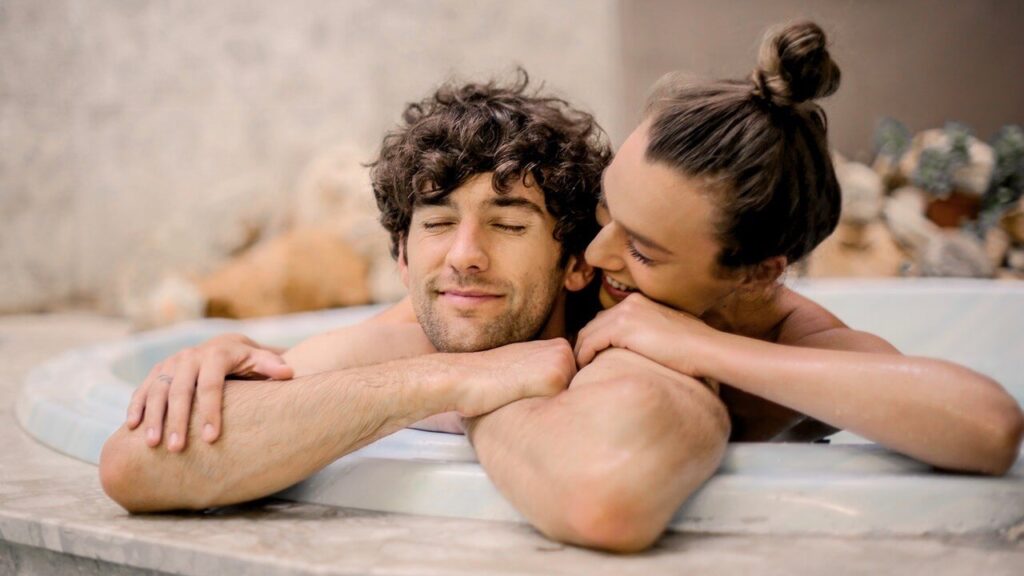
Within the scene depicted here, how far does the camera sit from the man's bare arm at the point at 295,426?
52.2 inches

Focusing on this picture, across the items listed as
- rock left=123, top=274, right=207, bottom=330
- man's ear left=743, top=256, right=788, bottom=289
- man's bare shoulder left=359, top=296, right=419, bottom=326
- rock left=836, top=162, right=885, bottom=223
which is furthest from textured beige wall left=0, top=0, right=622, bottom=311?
man's ear left=743, top=256, right=788, bottom=289

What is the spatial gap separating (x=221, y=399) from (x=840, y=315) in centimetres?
198

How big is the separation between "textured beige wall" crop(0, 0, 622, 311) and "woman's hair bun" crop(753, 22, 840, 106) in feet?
11.9

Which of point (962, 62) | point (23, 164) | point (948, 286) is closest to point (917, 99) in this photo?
point (962, 62)

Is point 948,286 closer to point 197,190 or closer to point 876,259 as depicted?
point 876,259

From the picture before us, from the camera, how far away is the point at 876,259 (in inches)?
177

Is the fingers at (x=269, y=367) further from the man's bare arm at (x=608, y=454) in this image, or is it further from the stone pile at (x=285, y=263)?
the stone pile at (x=285, y=263)

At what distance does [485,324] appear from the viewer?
160 centimetres

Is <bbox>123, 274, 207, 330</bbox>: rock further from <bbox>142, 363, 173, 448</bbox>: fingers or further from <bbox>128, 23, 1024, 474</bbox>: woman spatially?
<bbox>142, 363, 173, 448</bbox>: fingers

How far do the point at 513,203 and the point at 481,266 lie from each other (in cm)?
14

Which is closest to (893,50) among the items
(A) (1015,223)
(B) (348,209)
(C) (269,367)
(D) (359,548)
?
(A) (1015,223)

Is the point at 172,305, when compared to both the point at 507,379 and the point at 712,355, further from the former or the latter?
the point at 712,355

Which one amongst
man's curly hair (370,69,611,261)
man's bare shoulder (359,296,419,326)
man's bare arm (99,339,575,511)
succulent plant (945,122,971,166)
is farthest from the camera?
succulent plant (945,122,971,166)

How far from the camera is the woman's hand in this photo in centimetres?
138
